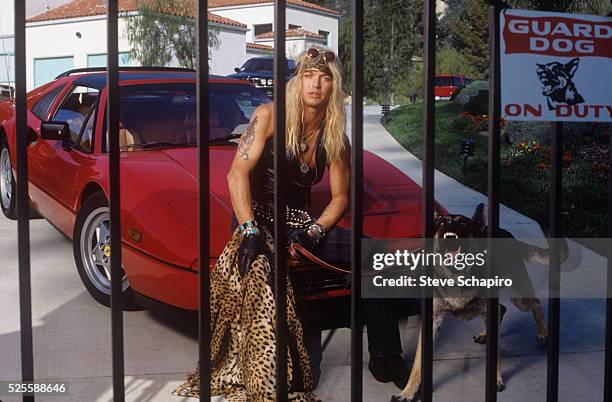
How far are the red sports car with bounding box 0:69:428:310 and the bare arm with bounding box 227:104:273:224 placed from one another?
0.26 m

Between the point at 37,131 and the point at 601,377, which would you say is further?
the point at 37,131

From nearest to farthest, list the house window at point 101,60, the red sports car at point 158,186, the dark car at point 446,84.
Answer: the red sports car at point 158,186 < the house window at point 101,60 < the dark car at point 446,84

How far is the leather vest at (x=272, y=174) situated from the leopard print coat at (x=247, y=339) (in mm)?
160

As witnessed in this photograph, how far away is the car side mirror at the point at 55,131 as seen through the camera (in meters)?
3.88

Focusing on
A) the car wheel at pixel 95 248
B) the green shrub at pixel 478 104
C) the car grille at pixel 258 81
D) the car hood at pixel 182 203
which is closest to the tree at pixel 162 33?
the car grille at pixel 258 81

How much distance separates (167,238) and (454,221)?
1306 millimetres

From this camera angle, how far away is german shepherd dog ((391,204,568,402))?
2.79 metres

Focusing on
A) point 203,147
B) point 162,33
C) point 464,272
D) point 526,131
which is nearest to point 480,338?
point 464,272

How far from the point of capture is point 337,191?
8.61ft

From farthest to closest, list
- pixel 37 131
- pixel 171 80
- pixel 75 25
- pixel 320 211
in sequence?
pixel 75 25 < pixel 37 131 < pixel 171 80 < pixel 320 211

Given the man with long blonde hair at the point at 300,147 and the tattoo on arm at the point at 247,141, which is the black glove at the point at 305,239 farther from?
the tattoo on arm at the point at 247,141

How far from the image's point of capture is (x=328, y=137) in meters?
2.52

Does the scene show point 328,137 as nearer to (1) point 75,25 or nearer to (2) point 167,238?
(2) point 167,238

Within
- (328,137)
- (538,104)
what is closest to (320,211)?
(328,137)
